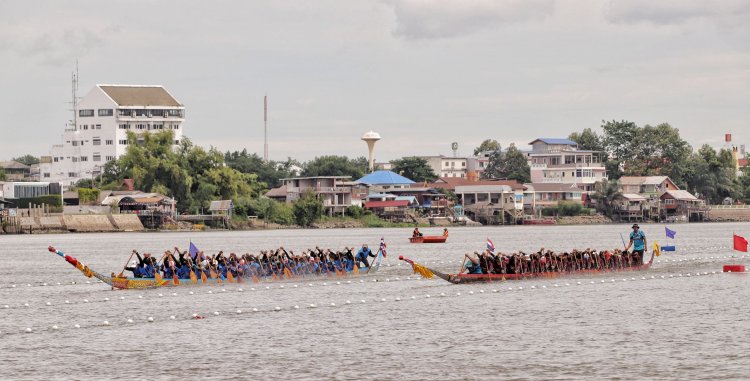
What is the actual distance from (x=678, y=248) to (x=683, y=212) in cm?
9971

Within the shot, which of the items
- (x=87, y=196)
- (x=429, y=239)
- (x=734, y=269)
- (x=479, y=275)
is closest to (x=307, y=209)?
(x=87, y=196)

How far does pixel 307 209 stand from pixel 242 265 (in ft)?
340

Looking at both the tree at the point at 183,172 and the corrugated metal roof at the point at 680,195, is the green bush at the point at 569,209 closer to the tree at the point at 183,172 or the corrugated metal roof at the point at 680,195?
the corrugated metal roof at the point at 680,195

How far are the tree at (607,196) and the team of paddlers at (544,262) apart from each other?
4957 inches

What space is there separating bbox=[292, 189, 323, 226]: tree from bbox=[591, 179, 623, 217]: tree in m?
50.1

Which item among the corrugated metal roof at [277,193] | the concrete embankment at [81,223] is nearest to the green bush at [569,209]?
the corrugated metal roof at [277,193]

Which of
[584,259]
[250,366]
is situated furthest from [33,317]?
[584,259]

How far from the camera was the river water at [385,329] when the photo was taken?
32.7 meters

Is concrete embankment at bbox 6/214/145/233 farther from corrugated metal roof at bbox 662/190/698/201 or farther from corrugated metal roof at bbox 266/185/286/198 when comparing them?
corrugated metal roof at bbox 662/190/698/201

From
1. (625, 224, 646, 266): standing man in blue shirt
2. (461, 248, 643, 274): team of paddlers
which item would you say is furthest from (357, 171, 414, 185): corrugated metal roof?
(625, 224, 646, 266): standing man in blue shirt

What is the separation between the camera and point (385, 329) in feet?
134

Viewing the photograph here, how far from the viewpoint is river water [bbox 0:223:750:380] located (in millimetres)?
32688

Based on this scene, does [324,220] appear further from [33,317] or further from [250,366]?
[250,366]

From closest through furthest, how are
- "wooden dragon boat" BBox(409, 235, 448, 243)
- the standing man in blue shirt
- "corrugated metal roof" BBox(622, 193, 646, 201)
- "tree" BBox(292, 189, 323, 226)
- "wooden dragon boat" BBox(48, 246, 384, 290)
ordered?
"wooden dragon boat" BBox(48, 246, 384, 290)
the standing man in blue shirt
"wooden dragon boat" BBox(409, 235, 448, 243)
"tree" BBox(292, 189, 323, 226)
"corrugated metal roof" BBox(622, 193, 646, 201)
